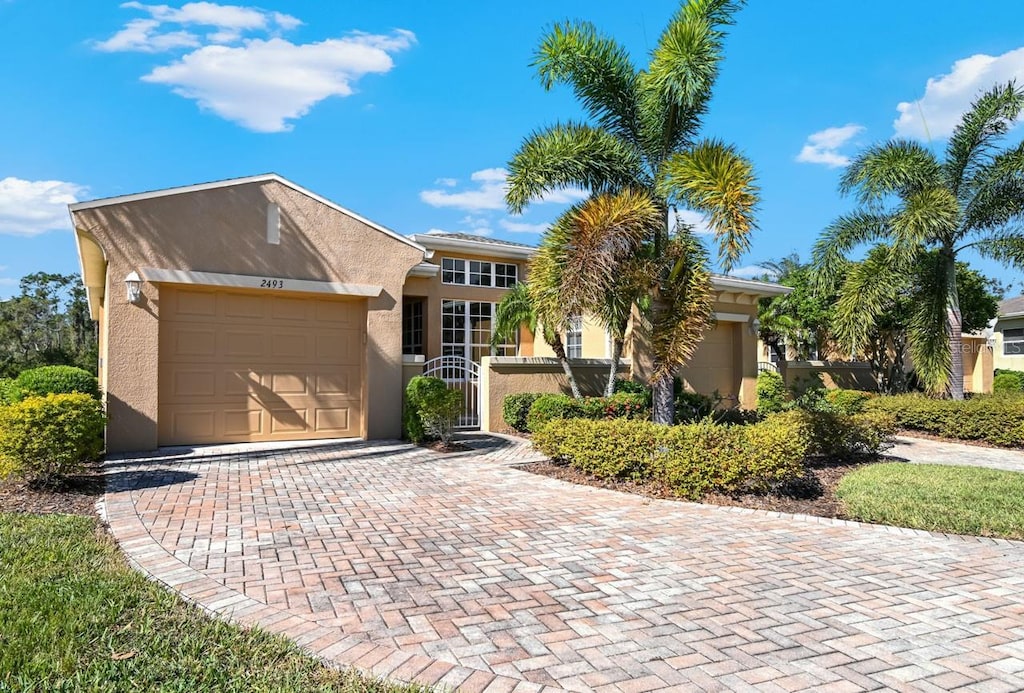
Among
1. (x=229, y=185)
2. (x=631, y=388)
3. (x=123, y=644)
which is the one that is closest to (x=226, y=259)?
(x=229, y=185)

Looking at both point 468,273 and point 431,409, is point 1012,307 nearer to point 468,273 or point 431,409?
point 468,273

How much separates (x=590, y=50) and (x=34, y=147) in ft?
33.3

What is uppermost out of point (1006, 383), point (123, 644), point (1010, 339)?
point (1010, 339)

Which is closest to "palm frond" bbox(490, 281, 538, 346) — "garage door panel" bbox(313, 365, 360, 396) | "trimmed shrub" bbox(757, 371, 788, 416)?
"garage door panel" bbox(313, 365, 360, 396)

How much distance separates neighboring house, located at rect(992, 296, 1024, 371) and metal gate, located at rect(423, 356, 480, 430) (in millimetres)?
28508

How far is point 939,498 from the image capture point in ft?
24.4

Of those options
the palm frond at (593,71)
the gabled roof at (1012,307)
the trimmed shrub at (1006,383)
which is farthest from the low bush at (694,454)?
the gabled roof at (1012,307)

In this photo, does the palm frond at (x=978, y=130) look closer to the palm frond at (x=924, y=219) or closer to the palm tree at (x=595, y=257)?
the palm frond at (x=924, y=219)

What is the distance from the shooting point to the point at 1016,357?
3089 cm

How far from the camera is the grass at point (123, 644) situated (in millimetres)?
3119

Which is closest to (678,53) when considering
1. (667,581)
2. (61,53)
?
(667,581)

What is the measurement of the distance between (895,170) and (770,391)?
680 cm

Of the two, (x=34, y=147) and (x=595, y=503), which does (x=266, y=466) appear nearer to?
(x=595, y=503)

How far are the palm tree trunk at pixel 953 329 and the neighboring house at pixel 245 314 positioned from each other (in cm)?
1233
